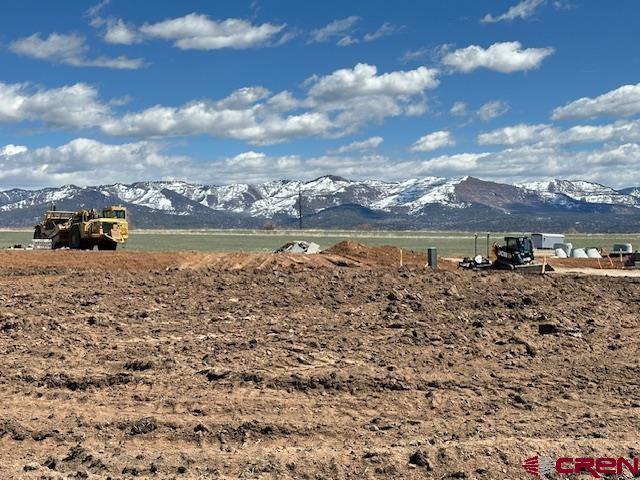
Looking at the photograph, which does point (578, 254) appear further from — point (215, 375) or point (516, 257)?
point (215, 375)

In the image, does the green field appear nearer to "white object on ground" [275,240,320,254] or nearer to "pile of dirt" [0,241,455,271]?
"white object on ground" [275,240,320,254]

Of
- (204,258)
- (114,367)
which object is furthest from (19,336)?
(204,258)

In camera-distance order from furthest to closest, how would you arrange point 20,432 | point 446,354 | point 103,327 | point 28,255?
point 28,255
point 103,327
point 446,354
point 20,432

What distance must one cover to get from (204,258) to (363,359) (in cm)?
2475

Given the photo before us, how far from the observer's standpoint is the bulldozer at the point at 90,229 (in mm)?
40031

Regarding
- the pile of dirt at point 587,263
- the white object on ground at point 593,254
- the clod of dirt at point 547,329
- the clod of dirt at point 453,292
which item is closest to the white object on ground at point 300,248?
the pile of dirt at point 587,263

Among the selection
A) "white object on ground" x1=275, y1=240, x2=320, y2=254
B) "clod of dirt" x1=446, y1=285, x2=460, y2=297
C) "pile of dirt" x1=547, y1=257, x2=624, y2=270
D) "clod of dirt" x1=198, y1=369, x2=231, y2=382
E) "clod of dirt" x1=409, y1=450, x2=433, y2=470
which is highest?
"white object on ground" x1=275, y1=240, x2=320, y2=254

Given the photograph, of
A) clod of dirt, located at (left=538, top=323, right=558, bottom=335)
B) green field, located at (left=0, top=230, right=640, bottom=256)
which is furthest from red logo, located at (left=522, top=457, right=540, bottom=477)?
green field, located at (left=0, top=230, right=640, bottom=256)

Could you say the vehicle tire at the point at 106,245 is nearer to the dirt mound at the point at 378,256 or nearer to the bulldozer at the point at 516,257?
the dirt mound at the point at 378,256

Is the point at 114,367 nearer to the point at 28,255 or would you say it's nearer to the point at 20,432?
the point at 20,432

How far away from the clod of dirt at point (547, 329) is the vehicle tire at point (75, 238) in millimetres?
32140

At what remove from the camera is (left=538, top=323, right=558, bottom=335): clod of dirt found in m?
14.0

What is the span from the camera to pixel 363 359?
38.5ft

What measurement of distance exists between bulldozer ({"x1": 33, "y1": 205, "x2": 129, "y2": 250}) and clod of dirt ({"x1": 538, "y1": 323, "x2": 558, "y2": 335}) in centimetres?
3048
